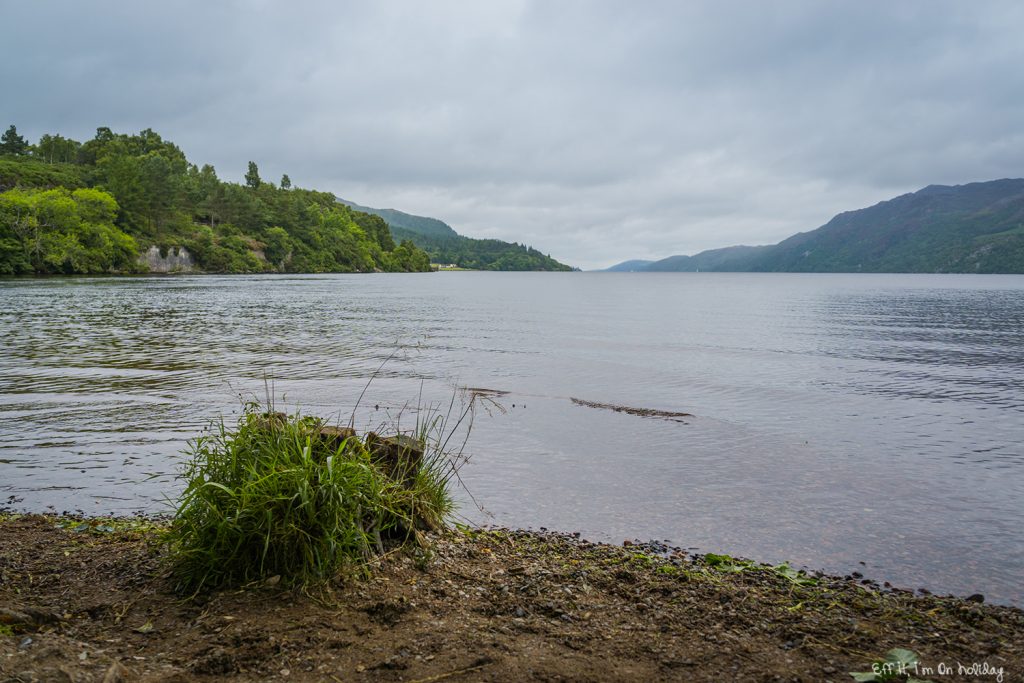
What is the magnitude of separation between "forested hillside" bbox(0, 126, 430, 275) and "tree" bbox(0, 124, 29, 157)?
249mm

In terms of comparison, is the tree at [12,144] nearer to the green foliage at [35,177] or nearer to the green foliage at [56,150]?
the green foliage at [56,150]

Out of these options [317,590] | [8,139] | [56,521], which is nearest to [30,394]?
[56,521]

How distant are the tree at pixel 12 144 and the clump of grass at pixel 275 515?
792ft

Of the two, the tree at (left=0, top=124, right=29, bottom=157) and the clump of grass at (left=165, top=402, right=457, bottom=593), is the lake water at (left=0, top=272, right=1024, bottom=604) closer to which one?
the clump of grass at (left=165, top=402, right=457, bottom=593)

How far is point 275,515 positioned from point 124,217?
14962 cm

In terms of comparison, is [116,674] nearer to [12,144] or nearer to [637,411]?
[637,411]

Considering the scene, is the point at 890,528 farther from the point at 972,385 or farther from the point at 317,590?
the point at 972,385

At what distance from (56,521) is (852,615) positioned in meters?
8.83

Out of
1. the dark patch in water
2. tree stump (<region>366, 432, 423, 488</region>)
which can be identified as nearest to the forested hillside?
the dark patch in water

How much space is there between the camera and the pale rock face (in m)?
127

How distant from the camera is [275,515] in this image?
200 inches

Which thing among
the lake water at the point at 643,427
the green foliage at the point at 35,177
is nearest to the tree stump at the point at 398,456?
the lake water at the point at 643,427

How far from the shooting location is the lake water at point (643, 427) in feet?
26.2


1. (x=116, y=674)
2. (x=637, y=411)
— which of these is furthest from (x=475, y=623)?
(x=637, y=411)
